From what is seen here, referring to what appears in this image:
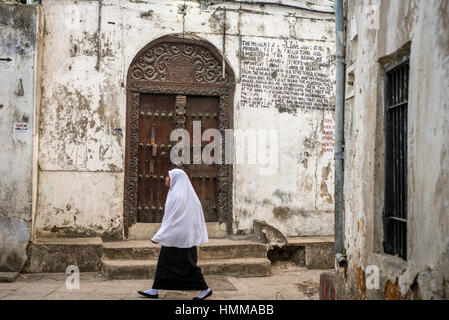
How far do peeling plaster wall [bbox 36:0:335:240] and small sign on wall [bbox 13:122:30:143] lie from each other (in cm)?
47

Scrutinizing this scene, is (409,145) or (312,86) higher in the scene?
(312,86)

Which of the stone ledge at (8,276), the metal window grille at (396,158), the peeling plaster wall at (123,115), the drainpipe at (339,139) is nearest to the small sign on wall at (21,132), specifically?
the peeling plaster wall at (123,115)

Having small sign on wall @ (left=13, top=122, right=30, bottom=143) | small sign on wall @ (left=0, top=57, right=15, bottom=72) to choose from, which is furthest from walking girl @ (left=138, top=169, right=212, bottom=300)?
small sign on wall @ (left=0, top=57, right=15, bottom=72)

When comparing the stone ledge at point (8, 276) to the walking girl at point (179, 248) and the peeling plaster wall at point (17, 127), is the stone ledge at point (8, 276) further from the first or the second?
the walking girl at point (179, 248)

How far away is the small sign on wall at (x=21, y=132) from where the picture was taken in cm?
648

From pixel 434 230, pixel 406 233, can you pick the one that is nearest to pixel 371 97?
pixel 406 233

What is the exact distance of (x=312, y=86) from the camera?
7848mm

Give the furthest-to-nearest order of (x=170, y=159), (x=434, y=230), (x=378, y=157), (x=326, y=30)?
(x=326, y=30) → (x=170, y=159) → (x=378, y=157) → (x=434, y=230)

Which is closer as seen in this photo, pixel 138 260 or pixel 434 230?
pixel 434 230

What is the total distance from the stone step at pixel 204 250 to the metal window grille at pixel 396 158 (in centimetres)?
307

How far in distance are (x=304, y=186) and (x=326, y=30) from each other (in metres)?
2.58

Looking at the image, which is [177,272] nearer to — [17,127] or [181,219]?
[181,219]
